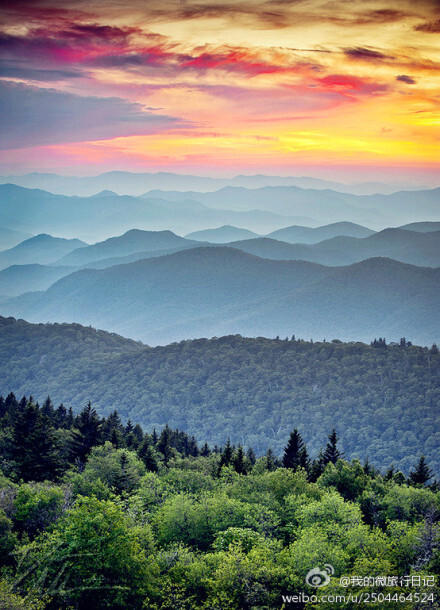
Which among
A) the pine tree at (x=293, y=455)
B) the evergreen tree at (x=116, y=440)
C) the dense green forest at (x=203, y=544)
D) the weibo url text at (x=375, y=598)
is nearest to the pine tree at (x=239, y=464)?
the pine tree at (x=293, y=455)

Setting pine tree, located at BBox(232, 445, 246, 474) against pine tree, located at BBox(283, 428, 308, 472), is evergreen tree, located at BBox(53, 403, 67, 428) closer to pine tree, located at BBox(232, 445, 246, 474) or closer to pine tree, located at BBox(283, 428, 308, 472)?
pine tree, located at BBox(232, 445, 246, 474)

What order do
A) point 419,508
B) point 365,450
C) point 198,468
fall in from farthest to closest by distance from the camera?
1. point 365,450
2. point 198,468
3. point 419,508

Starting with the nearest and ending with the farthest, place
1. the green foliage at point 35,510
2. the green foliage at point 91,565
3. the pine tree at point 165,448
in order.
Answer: the green foliage at point 91,565
the green foliage at point 35,510
the pine tree at point 165,448

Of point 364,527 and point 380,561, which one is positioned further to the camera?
point 364,527

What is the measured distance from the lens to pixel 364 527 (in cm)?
3600

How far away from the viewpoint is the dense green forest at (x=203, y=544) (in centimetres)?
2858

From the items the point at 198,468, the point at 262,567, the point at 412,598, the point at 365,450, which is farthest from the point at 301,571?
the point at 365,450

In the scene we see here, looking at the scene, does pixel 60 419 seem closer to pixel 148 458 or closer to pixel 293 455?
pixel 148 458

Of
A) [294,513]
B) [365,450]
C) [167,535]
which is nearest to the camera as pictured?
[167,535]

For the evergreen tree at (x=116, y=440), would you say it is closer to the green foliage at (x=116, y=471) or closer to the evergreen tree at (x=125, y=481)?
the green foliage at (x=116, y=471)

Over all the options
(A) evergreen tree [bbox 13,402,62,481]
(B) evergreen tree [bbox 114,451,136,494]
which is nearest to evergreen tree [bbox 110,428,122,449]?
(A) evergreen tree [bbox 13,402,62,481]

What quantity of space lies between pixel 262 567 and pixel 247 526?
33.1 feet

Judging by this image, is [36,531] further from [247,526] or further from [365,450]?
[365,450]

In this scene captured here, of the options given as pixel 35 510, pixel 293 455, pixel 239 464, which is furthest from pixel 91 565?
pixel 293 455
